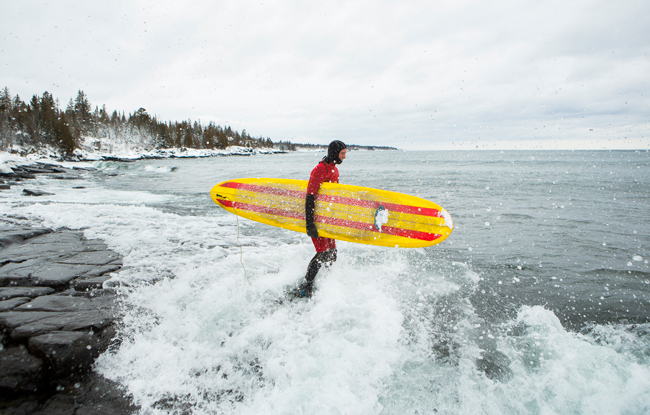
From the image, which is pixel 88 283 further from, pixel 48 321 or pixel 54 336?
pixel 54 336

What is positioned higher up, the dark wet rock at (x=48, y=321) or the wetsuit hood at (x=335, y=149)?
the wetsuit hood at (x=335, y=149)

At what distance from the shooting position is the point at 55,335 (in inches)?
110

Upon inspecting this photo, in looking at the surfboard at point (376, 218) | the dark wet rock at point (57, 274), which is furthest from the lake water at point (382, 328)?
the surfboard at point (376, 218)

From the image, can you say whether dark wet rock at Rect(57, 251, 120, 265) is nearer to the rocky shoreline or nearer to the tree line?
the rocky shoreline

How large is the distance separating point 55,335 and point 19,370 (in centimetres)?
36

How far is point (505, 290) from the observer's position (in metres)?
4.98

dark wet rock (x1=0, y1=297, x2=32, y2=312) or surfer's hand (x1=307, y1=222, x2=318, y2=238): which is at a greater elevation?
surfer's hand (x1=307, y1=222, x2=318, y2=238)

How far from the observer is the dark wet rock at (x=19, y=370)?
7.86ft

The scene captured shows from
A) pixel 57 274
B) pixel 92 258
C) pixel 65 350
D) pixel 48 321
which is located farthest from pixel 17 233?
pixel 65 350

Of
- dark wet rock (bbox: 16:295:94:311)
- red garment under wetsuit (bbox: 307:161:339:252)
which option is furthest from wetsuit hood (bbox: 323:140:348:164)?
dark wet rock (bbox: 16:295:94:311)

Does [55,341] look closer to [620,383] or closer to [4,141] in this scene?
[620,383]

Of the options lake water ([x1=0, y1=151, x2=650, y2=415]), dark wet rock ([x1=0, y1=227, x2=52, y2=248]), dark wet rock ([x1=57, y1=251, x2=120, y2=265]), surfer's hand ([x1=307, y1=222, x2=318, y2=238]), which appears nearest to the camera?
lake water ([x1=0, y1=151, x2=650, y2=415])

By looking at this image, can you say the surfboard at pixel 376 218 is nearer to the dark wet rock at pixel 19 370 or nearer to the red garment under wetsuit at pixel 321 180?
the red garment under wetsuit at pixel 321 180

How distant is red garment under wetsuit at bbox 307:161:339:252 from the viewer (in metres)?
3.94
